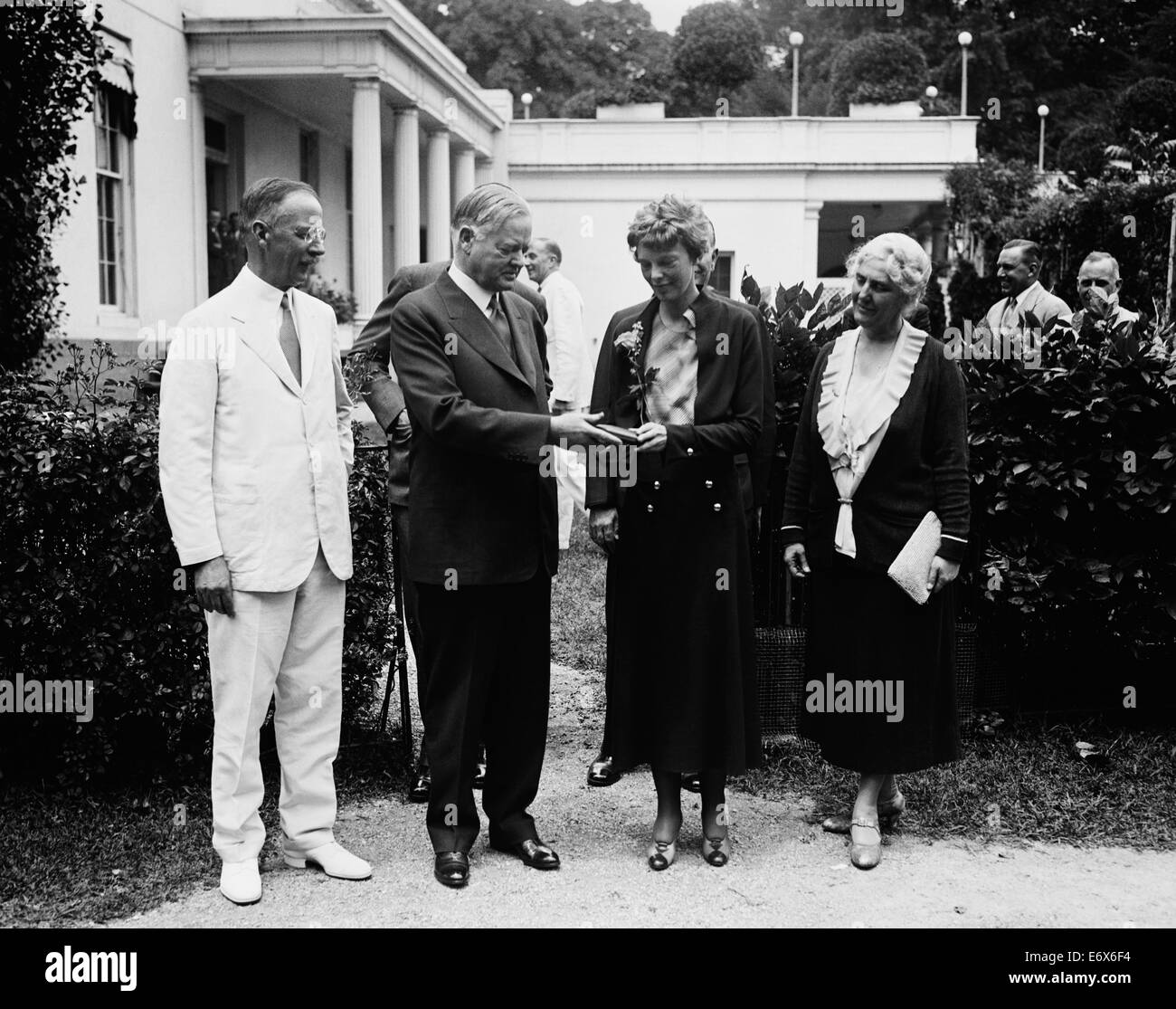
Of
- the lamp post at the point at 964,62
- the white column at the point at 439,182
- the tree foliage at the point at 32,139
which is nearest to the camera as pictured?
the tree foliage at the point at 32,139

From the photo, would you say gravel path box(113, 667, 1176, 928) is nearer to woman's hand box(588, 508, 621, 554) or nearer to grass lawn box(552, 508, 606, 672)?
woman's hand box(588, 508, 621, 554)

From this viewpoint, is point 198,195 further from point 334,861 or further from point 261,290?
point 334,861

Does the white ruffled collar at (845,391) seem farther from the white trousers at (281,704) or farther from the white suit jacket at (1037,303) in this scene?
the white suit jacket at (1037,303)

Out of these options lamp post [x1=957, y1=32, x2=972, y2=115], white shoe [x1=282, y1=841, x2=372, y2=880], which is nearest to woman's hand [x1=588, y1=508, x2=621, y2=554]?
white shoe [x1=282, y1=841, x2=372, y2=880]

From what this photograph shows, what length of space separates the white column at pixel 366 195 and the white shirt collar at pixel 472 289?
51.8 feet

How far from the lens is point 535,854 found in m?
4.25

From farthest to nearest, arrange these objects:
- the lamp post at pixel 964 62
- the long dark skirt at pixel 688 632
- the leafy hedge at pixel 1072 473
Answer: the lamp post at pixel 964 62 → the leafy hedge at pixel 1072 473 → the long dark skirt at pixel 688 632

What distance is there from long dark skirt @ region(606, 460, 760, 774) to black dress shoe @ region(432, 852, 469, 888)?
0.71 meters

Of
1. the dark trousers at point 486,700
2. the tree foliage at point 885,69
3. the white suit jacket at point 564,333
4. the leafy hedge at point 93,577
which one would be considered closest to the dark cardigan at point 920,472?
the dark trousers at point 486,700

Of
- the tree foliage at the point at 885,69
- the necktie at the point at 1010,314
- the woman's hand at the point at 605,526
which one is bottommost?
the woman's hand at the point at 605,526

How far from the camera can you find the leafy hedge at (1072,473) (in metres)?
5.47

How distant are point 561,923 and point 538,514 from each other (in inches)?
54.6

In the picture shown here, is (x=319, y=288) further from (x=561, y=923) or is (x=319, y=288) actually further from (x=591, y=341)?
(x=561, y=923)

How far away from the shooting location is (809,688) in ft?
14.9
